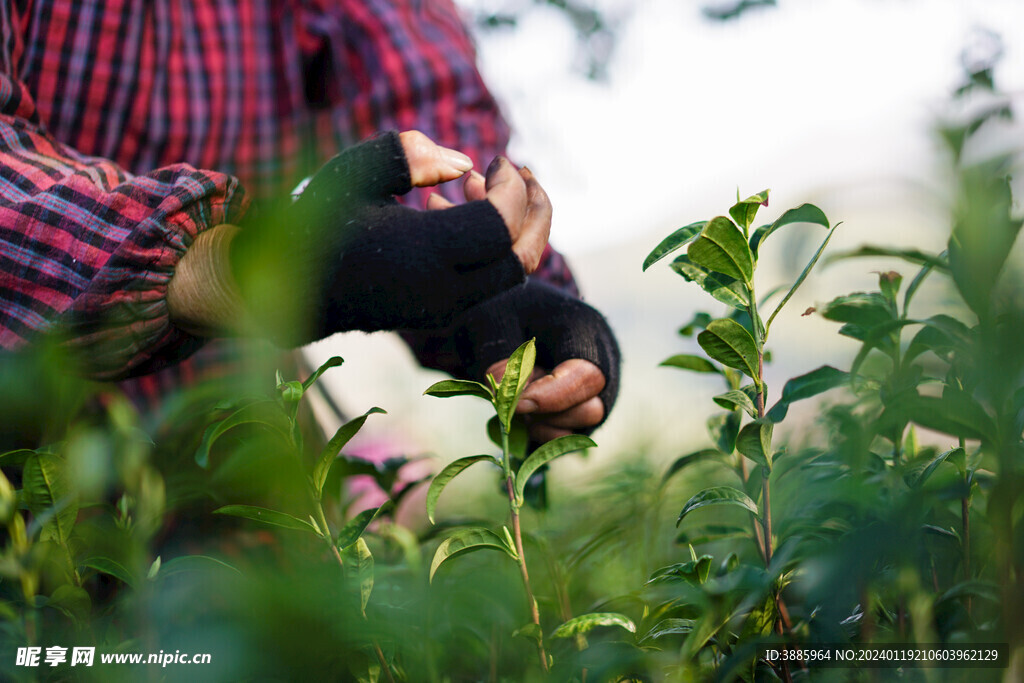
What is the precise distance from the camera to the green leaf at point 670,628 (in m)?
0.46

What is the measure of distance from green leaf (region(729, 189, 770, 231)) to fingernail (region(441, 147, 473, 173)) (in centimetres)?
34

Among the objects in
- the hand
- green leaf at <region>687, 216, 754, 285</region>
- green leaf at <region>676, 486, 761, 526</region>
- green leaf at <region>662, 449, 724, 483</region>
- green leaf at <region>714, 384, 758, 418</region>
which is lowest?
the hand

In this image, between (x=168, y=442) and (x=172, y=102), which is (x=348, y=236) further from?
(x=172, y=102)

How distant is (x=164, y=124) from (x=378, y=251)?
103 centimetres

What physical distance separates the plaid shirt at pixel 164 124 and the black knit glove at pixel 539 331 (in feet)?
0.55

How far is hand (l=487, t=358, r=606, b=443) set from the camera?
836mm

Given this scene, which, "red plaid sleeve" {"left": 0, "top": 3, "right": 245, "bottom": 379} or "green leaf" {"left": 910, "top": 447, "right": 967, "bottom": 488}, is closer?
"green leaf" {"left": 910, "top": 447, "right": 967, "bottom": 488}

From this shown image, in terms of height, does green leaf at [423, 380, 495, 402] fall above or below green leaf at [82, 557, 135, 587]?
above

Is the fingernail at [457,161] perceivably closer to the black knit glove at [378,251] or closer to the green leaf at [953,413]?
the black knit glove at [378,251]

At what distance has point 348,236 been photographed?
731 mm

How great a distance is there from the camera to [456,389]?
47 cm

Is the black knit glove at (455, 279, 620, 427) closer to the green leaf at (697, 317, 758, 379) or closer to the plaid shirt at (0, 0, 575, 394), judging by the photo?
the plaid shirt at (0, 0, 575, 394)

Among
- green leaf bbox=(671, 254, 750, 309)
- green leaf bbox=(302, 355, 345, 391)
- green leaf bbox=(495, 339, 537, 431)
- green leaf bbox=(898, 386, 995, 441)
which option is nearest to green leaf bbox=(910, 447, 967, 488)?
green leaf bbox=(898, 386, 995, 441)

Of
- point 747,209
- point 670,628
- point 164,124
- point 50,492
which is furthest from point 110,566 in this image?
point 164,124
